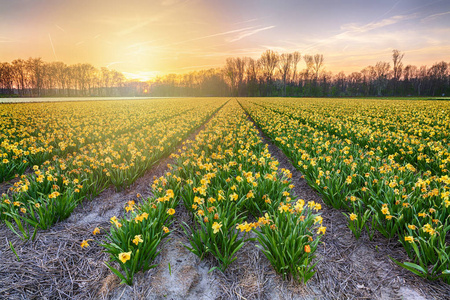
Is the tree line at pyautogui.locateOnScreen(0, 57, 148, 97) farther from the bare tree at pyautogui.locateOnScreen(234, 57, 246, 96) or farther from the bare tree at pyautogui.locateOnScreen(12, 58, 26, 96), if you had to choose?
the bare tree at pyautogui.locateOnScreen(234, 57, 246, 96)

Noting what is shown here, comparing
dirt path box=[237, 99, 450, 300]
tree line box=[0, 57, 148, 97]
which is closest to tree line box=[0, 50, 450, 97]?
tree line box=[0, 57, 148, 97]

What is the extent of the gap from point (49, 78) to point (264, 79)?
262 ft

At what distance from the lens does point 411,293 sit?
2309 mm

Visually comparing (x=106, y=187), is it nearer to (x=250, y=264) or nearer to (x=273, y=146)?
(x=250, y=264)

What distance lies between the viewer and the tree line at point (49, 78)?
73000 mm

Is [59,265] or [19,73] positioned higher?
[19,73]

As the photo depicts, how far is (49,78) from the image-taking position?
Answer: 80.9 metres

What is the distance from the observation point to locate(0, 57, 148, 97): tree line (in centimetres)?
7300

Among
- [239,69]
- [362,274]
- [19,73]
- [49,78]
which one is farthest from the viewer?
[239,69]

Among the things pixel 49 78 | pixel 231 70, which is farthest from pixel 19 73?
pixel 231 70

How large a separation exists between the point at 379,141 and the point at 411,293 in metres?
6.14

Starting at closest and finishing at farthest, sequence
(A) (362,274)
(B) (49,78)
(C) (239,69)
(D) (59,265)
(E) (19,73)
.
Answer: (A) (362,274)
(D) (59,265)
(E) (19,73)
(B) (49,78)
(C) (239,69)

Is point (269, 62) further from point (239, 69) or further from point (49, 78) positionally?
point (49, 78)

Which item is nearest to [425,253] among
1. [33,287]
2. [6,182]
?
[33,287]
